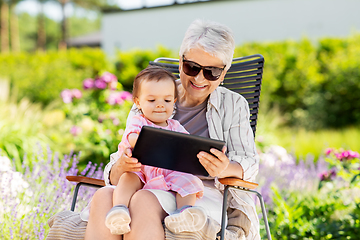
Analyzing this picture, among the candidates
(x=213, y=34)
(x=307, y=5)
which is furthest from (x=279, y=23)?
(x=213, y=34)

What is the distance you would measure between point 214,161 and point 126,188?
16.6 inches

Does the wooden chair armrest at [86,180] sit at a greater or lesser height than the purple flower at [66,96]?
lesser

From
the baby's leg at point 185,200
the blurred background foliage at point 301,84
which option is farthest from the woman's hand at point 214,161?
the blurred background foliage at point 301,84

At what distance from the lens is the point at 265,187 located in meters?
3.73

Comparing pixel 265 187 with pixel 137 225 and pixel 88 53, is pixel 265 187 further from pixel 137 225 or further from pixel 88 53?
pixel 88 53

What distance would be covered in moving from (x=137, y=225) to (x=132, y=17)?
1681cm

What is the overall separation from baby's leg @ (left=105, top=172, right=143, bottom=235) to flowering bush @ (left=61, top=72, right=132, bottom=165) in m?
2.51

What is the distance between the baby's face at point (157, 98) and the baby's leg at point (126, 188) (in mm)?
327

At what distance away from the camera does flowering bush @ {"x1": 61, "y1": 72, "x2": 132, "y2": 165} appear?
4590mm

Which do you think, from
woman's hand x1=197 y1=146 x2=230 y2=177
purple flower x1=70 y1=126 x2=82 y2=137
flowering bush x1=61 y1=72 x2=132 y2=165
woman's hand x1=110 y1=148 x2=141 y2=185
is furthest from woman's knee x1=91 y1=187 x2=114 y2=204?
purple flower x1=70 y1=126 x2=82 y2=137

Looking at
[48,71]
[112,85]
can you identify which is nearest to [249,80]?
[112,85]

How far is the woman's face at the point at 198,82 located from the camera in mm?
2146

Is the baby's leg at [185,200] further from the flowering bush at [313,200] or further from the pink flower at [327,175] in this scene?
the pink flower at [327,175]

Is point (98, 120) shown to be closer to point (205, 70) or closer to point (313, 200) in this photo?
point (313, 200)
